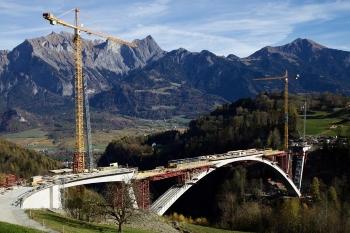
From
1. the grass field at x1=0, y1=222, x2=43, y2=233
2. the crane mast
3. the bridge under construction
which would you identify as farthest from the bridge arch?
the grass field at x1=0, y1=222, x2=43, y2=233

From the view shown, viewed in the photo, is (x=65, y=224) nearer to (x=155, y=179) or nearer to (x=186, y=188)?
(x=155, y=179)

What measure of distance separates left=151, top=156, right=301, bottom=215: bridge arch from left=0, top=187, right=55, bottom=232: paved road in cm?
2998

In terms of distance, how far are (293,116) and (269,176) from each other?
2190 inches

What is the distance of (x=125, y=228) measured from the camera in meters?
63.2

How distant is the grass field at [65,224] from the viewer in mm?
50600

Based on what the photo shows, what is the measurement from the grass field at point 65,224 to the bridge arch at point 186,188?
100 feet

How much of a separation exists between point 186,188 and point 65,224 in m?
47.7

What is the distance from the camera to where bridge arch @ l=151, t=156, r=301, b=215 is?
93.3 m

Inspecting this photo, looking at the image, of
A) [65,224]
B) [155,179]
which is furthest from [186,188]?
[65,224]

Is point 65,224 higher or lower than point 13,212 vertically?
lower

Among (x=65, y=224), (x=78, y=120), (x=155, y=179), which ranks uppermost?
(x=78, y=120)

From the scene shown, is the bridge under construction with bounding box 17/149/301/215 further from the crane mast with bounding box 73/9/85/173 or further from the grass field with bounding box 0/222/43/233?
the grass field with bounding box 0/222/43/233

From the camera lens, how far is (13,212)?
178 feet

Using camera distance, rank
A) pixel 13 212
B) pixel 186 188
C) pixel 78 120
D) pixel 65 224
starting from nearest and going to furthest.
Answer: pixel 65 224 → pixel 13 212 → pixel 78 120 → pixel 186 188
